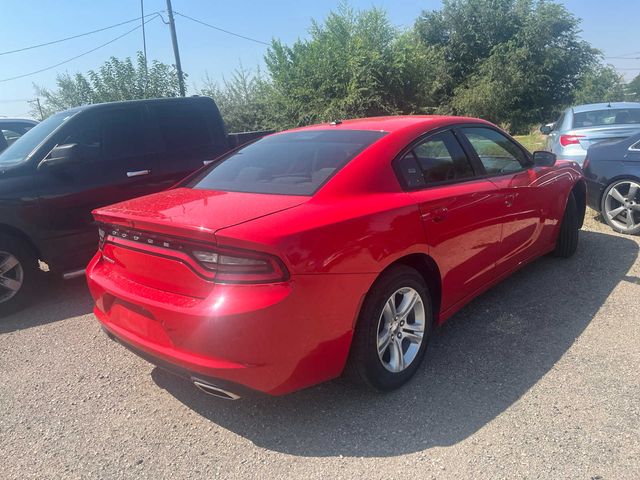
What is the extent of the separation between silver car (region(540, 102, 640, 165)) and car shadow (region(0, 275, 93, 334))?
7.13 metres

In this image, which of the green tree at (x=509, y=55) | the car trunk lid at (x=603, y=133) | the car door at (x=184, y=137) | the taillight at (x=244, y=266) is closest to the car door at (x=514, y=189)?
the taillight at (x=244, y=266)

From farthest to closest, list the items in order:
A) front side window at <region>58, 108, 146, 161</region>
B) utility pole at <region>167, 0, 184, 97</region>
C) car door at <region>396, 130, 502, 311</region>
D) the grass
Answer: utility pole at <region>167, 0, 184, 97</region>, the grass, front side window at <region>58, 108, 146, 161</region>, car door at <region>396, 130, 502, 311</region>

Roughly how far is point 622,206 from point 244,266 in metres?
5.20

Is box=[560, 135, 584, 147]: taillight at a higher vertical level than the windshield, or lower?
lower

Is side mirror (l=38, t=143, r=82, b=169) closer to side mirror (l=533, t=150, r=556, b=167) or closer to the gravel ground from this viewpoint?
the gravel ground

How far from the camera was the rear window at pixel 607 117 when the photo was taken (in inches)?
319

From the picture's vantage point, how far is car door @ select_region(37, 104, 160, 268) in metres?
4.55

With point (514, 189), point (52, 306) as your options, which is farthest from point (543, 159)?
point (52, 306)

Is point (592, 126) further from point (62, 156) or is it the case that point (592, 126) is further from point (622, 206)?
point (62, 156)

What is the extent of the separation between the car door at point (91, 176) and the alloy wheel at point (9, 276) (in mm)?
303

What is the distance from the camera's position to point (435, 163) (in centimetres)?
321

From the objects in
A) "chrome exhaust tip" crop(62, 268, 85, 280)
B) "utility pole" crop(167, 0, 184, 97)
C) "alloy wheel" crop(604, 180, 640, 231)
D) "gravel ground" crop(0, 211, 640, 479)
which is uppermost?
"utility pole" crop(167, 0, 184, 97)

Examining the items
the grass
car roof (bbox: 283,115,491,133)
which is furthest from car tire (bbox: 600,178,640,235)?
the grass

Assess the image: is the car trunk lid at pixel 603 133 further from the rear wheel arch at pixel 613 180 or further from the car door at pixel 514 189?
the car door at pixel 514 189
